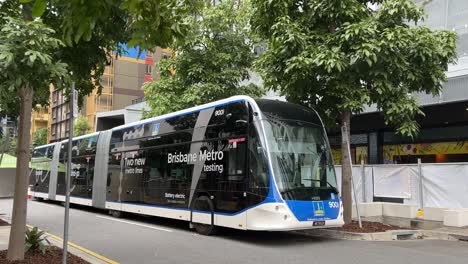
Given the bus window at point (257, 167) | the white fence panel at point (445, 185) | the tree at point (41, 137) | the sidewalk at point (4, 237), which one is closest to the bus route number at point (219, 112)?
the bus window at point (257, 167)

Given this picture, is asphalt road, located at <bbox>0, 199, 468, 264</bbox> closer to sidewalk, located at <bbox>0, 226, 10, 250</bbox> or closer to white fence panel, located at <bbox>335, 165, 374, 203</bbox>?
sidewalk, located at <bbox>0, 226, 10, 250</bbox>

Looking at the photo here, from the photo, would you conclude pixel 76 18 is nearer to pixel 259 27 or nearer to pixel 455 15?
pixel 259 27

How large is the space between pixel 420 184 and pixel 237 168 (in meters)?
7.43

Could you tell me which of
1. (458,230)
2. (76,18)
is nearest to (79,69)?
(76,18)

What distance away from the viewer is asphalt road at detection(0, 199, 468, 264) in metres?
9.74

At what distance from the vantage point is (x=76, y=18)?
4.30m

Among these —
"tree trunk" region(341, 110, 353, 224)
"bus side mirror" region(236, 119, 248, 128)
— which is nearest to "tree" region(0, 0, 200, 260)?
"bus side mirror" region(236, 119, 248, 128)

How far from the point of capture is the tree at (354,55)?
12.4 m

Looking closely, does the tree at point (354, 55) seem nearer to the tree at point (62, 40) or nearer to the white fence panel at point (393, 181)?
the white fence panel at point (393, 181)

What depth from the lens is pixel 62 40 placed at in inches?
284

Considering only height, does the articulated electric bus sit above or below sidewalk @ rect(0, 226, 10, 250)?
above

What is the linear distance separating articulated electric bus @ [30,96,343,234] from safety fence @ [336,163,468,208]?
545 cm

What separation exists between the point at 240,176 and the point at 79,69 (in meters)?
5.33

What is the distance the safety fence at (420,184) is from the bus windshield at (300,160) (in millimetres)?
5543
